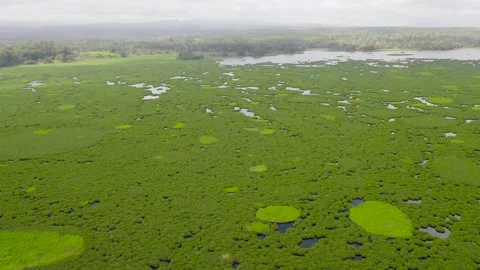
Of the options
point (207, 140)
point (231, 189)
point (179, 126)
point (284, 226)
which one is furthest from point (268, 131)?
point (284, 226)

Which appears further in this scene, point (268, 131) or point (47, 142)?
point (268, 131)

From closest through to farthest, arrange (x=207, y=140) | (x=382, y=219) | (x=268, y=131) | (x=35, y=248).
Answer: (x=35, y=248)
(x=382, y=219)
(x=207, y=140)
(x=268, y=131)

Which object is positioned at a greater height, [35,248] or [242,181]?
[242,181]

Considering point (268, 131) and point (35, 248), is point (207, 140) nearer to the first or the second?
point (268, 131)

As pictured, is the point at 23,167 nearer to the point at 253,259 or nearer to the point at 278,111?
the point at 253,259

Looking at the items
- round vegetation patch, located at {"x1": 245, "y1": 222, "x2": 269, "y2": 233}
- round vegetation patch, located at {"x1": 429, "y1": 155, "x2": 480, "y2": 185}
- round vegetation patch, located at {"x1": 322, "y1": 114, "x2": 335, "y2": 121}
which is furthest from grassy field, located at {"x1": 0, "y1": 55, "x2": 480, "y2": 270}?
round vegetation patch, located at {"x1": 322, "y1": 114, "x2": 335, "y2": 121}

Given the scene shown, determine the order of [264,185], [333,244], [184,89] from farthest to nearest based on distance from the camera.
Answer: [184,89]
[264,185]
[333,244]

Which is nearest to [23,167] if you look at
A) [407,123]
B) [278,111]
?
[278,111]
